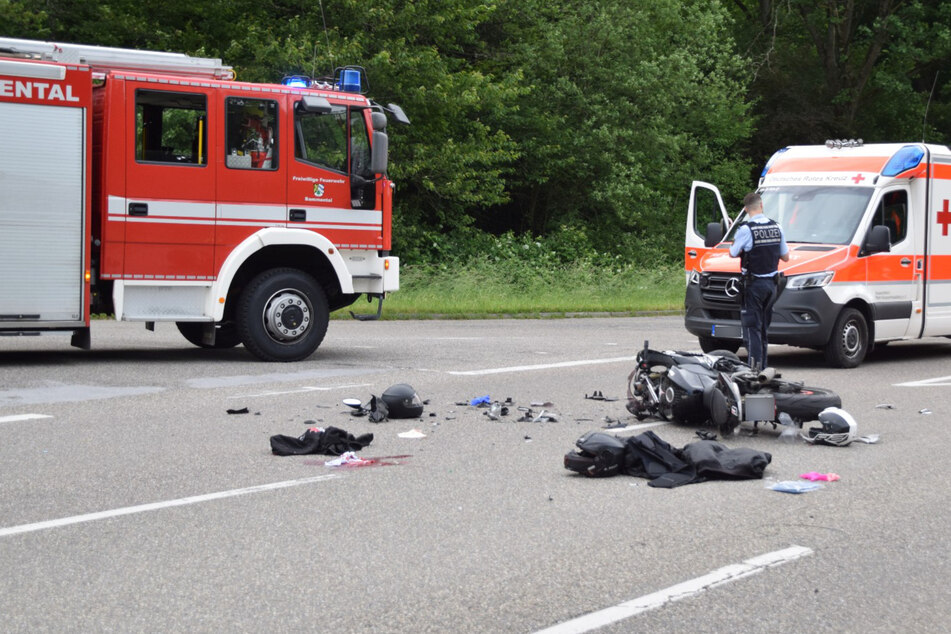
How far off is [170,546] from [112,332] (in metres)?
12.3

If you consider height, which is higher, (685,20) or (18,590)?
(685,20)

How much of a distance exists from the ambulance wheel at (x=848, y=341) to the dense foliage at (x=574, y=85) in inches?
620

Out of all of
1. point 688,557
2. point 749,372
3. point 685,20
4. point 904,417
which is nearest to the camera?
point 688,557

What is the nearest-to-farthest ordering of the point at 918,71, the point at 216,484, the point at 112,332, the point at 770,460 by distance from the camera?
1. the point at 216,484
2. the point at 770,460
3. the point at 112,332
4. the point at 918,71

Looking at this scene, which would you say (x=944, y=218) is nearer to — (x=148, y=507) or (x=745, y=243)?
(x=745, y=243)

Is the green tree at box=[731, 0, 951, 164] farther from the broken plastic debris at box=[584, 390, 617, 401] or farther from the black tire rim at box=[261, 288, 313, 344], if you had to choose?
the broken plastic debris at box=[584, 390, 617, 401]

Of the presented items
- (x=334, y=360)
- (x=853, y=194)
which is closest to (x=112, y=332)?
(x=334, y=360)

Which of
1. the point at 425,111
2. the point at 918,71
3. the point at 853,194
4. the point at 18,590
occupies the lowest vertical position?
the point at 18,590

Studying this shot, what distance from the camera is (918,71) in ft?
151

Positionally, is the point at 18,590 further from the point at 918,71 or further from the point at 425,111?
the point at 918,71

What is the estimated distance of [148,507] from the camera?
22.0 feet

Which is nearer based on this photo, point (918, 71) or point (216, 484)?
point (216, 484)

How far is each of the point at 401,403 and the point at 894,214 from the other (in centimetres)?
797

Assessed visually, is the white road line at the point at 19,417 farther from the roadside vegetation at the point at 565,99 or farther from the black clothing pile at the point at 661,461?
Result: the roadside vegetation at the point at 565,99
